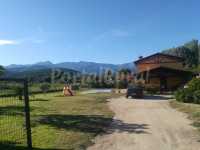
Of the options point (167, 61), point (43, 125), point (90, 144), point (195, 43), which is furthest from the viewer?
point (195, 43)

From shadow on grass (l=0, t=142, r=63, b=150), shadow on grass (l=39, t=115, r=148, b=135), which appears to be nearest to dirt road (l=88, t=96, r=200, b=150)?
shadow on grass (l=39, t=115, r=148, b=135)

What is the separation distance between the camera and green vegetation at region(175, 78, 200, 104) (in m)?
22.8

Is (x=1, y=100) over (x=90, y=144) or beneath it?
over

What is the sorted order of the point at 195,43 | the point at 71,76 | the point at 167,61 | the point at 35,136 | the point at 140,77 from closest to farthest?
the point at 35,136
the point at 140,77
the point at 167,61
the point at 71,76
the point at 195,43

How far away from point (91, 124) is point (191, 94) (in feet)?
39.6

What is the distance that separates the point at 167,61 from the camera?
5278cm

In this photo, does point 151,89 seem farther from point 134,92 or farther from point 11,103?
point 11,103

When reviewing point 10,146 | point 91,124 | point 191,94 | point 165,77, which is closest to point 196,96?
A: point 191,94

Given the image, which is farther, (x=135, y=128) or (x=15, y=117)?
(x=15, y=117)

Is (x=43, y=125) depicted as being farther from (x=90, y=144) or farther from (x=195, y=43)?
(x=195, y=43)

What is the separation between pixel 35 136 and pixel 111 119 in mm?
5077

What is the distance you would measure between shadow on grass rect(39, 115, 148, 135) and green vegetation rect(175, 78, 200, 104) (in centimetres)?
923

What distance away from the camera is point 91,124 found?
13.7m

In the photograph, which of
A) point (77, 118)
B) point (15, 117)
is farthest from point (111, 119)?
point (15, 117)
